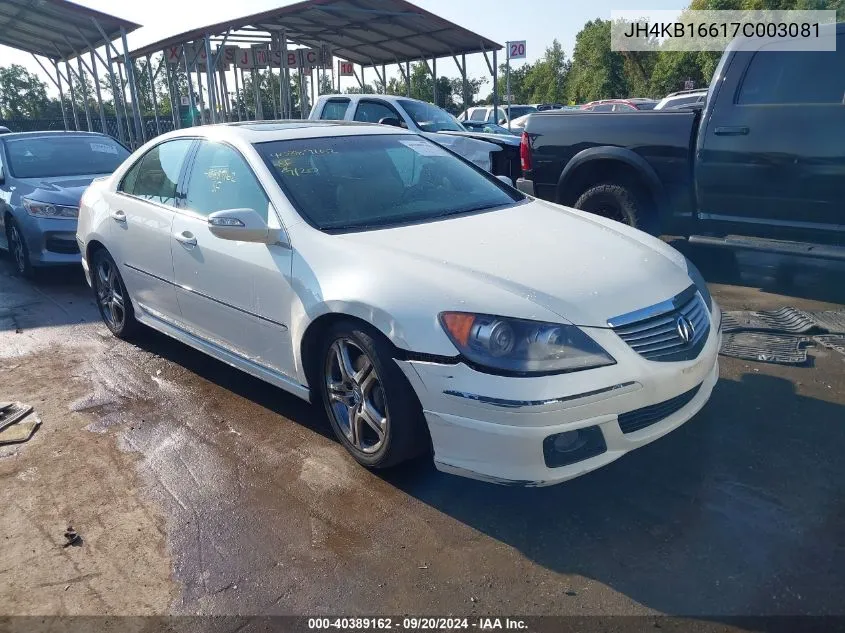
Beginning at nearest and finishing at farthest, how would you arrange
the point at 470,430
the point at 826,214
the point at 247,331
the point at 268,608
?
the point at 268,608 → the point at 470,430 → the point at 247,331 → the point at 826,214

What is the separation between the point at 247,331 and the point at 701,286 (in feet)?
7.80

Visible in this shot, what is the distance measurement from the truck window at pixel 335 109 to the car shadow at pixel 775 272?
613cm

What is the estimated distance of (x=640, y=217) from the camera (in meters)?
6.43

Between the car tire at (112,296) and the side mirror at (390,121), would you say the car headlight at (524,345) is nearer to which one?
the car tire at (112,296)

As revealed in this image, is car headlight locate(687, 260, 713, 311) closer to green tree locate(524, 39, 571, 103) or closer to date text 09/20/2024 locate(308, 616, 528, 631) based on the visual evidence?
date text 09/20/2024 locate(308, 616, 528, 631)

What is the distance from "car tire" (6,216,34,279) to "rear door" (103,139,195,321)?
295 cm

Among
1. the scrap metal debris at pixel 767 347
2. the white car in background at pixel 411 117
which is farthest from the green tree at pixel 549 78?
the scrap metal debris at pixel 767 347

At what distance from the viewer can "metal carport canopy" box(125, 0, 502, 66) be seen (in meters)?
15.4

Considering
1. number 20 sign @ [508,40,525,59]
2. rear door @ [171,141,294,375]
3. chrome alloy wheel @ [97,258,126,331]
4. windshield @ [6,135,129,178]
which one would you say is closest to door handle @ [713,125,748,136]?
rear door @ [171,141,294,375]

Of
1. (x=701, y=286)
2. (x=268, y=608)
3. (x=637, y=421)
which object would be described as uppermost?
(x=701, y=286)

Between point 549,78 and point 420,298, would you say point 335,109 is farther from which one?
point 549,78

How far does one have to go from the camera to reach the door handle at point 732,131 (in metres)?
5.77

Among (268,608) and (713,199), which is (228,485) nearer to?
(268,608)

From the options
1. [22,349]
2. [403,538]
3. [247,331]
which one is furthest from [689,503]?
[22,349]
